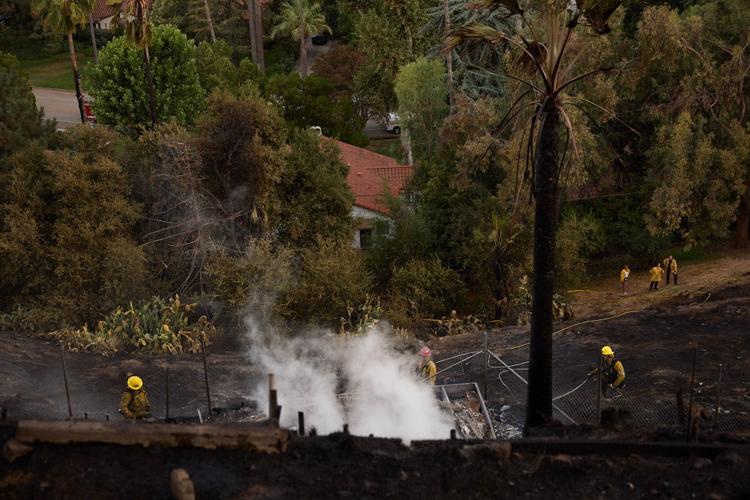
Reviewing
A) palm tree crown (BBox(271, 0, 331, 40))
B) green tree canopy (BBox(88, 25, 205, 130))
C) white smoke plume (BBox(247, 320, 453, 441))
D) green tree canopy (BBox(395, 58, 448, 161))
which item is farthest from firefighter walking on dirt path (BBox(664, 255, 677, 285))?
palm tree crown (BBox(271, 0, 331, 40))

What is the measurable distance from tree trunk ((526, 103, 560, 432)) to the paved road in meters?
34.7

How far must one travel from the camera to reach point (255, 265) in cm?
2217

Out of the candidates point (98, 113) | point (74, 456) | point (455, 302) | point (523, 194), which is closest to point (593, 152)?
point (523, 194)

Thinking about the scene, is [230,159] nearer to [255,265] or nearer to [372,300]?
[255,265]

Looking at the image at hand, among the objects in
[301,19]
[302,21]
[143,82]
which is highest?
[301,19]

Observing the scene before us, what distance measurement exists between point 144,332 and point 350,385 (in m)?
6.44

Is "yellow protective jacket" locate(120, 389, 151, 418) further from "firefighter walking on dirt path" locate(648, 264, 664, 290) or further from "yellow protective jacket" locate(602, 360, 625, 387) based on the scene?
"firefighter walking on dirt path" locate(648, 264, 664, 290)

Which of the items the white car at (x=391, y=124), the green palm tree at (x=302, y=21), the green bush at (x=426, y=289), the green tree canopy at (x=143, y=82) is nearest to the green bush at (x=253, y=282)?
the green bush at (x=426, y=289)

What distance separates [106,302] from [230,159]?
513cm

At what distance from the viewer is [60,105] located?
46.2 m

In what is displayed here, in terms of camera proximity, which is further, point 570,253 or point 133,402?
point 570,253

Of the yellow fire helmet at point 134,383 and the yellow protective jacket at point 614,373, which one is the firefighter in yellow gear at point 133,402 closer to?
the yellow fire helmet at point 134,383

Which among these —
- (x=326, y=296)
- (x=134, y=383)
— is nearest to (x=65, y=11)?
(x=326, y=296)

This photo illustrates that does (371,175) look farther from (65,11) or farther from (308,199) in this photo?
(65,11)
